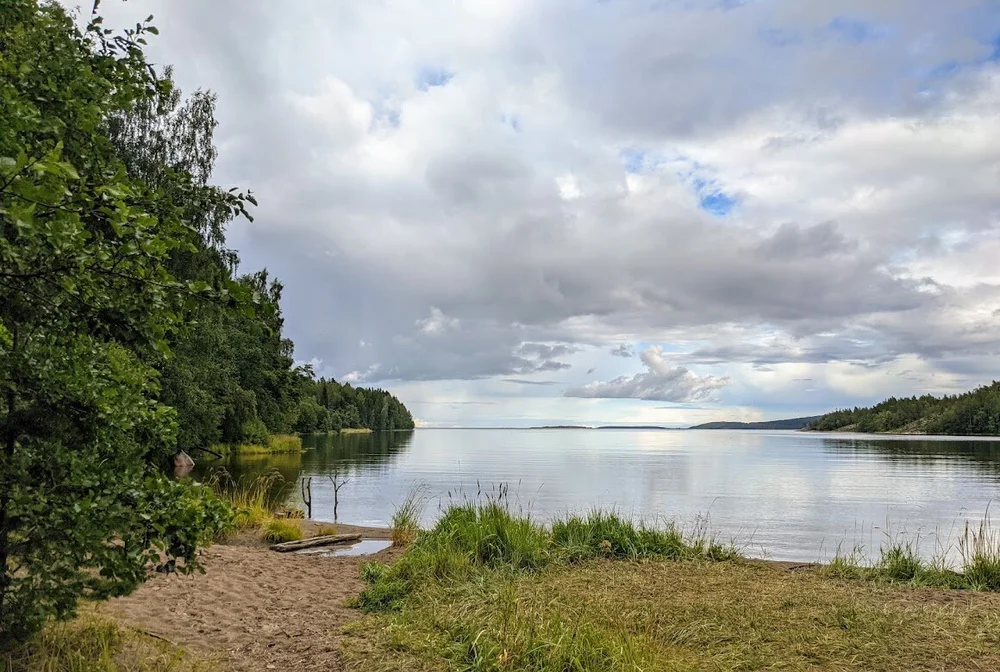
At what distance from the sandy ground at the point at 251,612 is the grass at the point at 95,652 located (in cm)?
39

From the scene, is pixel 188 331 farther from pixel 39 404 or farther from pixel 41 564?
pixel 41 564

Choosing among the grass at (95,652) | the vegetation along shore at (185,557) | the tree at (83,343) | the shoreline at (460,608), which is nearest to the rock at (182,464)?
the vegetation along shore at (185,557)

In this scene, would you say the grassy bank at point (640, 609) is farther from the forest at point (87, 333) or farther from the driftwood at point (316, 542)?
the driftwood at point (316, 542)

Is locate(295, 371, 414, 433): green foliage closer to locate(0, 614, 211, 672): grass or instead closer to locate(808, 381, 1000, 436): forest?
locate(0, 614, 211, 672): grass

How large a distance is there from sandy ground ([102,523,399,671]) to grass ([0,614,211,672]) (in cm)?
39

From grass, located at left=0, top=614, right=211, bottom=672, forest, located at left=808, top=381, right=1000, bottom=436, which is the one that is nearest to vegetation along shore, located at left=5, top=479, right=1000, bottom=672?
grass, located at left=0, top=614, right=211, bottom=672

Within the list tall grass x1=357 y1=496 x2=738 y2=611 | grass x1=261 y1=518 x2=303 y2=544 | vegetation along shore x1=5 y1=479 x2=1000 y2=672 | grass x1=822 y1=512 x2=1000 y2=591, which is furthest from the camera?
grass x1=261 y1=518 x2=303 y2=544

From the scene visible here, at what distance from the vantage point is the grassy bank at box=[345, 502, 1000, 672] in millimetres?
5457

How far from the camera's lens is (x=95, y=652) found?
4.67 meters

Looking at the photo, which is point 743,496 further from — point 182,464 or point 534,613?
point 534,613

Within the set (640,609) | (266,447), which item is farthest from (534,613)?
(266,447)

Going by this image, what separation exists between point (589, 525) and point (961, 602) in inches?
197

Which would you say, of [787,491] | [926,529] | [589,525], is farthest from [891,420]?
[589,525]

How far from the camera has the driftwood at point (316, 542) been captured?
12375mm
